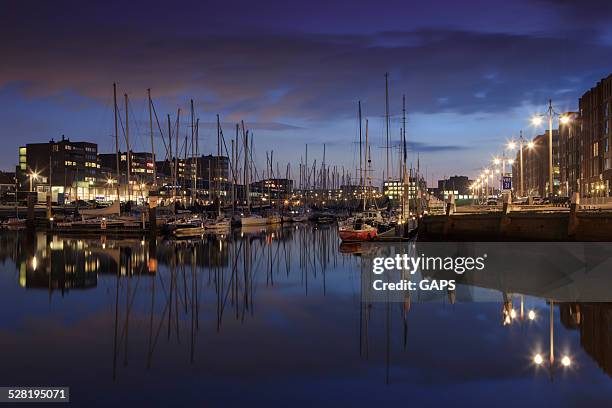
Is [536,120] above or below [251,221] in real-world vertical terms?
above

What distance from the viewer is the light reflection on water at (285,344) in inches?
642

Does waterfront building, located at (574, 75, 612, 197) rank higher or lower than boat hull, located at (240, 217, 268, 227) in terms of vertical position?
higher

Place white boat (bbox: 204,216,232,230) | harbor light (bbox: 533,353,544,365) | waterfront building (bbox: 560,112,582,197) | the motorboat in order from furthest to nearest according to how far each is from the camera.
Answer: waterfront building (bbox: 560,112,582,197)
white boat (bbox: 204,216,232,230)
the motorboat
harbor light (bbox: 533,353,544,365)

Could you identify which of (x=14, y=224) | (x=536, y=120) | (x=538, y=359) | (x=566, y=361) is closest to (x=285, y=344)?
(x=538, y=359)

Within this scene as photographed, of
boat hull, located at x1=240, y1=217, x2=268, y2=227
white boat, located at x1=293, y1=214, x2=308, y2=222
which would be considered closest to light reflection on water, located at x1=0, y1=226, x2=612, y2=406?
boat hull, located at x1=240, y1=217, x2=268, y2=227

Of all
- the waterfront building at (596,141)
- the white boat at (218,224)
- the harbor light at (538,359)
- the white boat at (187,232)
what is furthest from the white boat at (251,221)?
the harbor light at (538,359)

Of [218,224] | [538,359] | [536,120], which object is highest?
[536,120]

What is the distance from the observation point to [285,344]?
21812mm

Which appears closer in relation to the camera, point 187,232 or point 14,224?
point 187,232

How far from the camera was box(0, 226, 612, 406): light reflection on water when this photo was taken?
1631 centimetres

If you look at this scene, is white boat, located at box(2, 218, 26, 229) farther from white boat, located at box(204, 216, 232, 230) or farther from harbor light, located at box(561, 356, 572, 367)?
harbor light, located at box(561, 356, 572, 367)

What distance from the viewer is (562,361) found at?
62.0 ft

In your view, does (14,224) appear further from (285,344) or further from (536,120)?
(285,344)

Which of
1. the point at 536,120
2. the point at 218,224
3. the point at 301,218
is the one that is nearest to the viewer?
the point at 536,120
